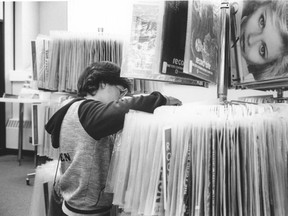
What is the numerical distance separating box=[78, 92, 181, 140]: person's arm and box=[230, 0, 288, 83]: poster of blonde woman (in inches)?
9.4

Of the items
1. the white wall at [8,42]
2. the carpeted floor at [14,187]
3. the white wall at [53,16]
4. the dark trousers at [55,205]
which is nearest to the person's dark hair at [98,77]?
the dark trousers at [55,205]

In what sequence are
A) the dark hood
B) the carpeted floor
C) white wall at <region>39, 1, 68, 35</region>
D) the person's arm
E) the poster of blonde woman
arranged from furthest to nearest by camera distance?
white wall at <region>39, 1, 68, 35</region> < the carpeted floor < the dark hood < the person's arm < the poster of blonde woman

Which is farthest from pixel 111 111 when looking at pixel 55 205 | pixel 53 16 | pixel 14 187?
pixel 53 16

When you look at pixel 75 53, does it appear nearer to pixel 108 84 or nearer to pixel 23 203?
pixel 108 84

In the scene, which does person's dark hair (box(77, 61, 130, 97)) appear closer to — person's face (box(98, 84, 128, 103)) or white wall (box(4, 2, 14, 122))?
person's face (box(98, 84, 128, 103))

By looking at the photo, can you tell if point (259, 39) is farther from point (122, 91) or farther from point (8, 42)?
point (8, 42)

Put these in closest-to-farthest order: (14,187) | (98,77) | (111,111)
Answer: (111,111), (98,77), (14,187)

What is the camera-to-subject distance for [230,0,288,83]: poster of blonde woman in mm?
749

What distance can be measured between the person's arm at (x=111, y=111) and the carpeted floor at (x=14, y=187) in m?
1.98

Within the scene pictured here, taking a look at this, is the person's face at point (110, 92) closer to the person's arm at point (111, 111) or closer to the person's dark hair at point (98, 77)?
the person's dark hair at point (98, 77)

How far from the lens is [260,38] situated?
2.66ft

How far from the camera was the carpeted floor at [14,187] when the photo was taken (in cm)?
279

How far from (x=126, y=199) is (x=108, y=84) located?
2.06ft

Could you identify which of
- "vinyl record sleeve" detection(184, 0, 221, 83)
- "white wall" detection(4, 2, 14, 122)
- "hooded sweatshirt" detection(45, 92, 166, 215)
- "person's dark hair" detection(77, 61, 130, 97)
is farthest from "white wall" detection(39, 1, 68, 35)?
"vinyl record sleeve" detection(184, 0, 221, 83)
